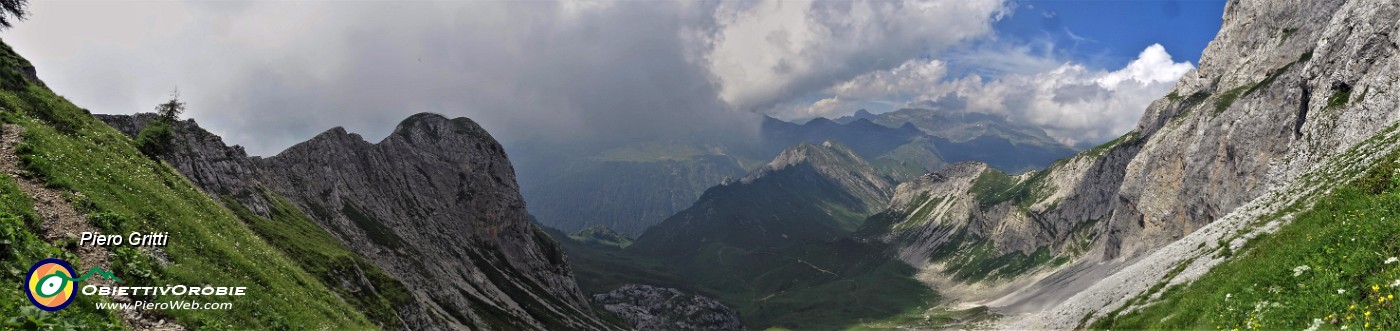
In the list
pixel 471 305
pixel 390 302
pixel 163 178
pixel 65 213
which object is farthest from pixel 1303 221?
pixel 471 305

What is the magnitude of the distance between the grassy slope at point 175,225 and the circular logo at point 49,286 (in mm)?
6540

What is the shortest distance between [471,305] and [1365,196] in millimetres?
145129

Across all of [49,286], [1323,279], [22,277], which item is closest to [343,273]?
[22,277]

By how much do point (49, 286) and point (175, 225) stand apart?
18185 millimetres

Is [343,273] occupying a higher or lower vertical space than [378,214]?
lower

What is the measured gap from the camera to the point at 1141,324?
39781mm

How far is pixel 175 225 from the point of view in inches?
1337

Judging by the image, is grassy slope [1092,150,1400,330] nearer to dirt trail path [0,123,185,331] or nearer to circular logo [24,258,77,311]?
circular logo [24,258,77,311]

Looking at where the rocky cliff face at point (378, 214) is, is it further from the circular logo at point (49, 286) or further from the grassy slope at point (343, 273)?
the circular logo at point (49, 286)

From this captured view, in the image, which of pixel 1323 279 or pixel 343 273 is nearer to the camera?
pixel 1323 279

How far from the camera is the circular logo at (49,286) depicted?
17891 millimetres

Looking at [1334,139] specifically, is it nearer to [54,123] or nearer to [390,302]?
[390,302]

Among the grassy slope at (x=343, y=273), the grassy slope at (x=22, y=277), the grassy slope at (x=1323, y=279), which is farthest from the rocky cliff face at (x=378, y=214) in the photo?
the grassy slope at (x=1323, y=279)

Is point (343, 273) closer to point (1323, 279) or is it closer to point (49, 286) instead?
point (49, 286)
